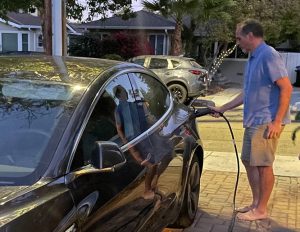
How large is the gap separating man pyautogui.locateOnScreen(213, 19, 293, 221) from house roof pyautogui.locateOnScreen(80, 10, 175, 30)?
2291 cm

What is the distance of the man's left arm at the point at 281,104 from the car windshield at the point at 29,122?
2.18 meters

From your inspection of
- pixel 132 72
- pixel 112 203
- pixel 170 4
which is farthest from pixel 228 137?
pixel 170 4

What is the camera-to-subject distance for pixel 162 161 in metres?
3.51

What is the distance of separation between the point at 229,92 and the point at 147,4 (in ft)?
17.1

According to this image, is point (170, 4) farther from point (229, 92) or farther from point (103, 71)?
point (103, 71)

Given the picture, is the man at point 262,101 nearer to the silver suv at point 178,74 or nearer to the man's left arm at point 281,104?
the man's left arm at point 281,104

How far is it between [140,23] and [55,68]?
2574 cm

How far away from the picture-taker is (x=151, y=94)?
13.1 ft

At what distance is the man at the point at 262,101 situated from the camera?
4391 millimetres

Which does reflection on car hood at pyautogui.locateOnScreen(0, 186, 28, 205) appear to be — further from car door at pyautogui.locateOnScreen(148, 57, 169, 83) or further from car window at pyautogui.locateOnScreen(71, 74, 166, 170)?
car door at pyautogui.locateOnScreen(148, 57, 169, 83)

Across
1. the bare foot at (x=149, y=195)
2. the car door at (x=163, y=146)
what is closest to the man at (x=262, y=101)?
the car door at (x=163, y=146)

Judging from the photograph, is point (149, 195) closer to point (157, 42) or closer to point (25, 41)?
point (157, 42)

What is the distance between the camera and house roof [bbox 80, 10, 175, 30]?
90.5 ft

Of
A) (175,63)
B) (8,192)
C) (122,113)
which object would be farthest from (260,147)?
(175,63)
